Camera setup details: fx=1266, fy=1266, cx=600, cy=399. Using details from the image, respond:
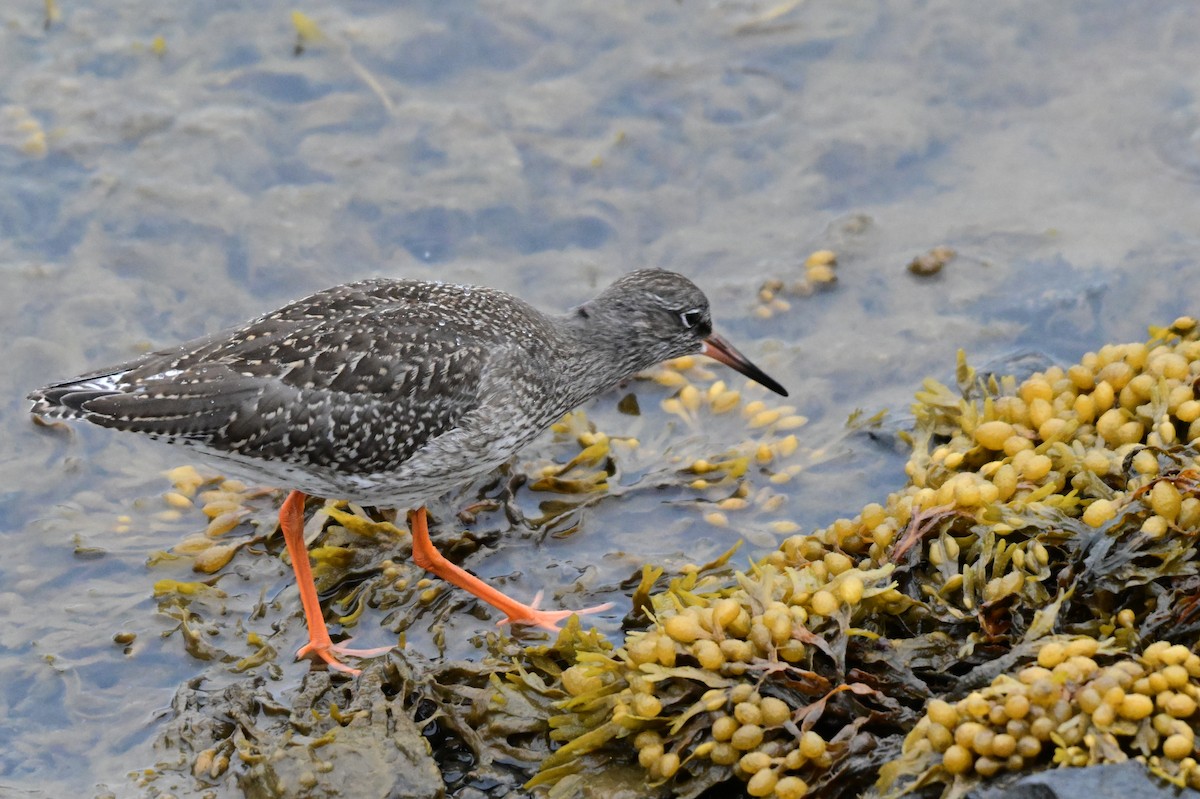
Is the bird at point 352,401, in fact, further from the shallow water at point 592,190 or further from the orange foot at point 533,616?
the shallow water at point 592,190

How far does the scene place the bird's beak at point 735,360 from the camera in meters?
7.01

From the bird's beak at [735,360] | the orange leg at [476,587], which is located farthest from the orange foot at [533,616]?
the bird's beak at [735,360]

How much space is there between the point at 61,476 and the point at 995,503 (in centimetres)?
502

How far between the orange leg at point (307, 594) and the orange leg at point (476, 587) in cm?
46

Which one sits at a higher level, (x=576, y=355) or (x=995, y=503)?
(x=995, y=503)

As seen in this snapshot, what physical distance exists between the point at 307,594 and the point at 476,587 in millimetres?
799

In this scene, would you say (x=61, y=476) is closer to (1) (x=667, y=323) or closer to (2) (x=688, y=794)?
(1) (x=667, y=323)

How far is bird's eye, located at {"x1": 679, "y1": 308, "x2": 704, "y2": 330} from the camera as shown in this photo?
6.96 meters

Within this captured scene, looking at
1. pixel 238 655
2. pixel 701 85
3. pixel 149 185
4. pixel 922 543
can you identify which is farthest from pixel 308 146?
pixel 922 543

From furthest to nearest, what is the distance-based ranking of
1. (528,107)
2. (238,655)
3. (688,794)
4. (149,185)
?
(528,107) → (149,185) → (238,655) → (688,794)

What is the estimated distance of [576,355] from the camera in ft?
22.3

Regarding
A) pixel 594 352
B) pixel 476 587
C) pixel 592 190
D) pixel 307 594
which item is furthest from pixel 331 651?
pixel 592 190

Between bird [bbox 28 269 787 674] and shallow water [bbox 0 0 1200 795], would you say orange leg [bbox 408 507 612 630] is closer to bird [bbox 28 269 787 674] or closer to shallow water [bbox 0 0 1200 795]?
bird [bbox 28 269 787 674]

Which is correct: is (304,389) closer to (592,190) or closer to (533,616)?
(533,616)
